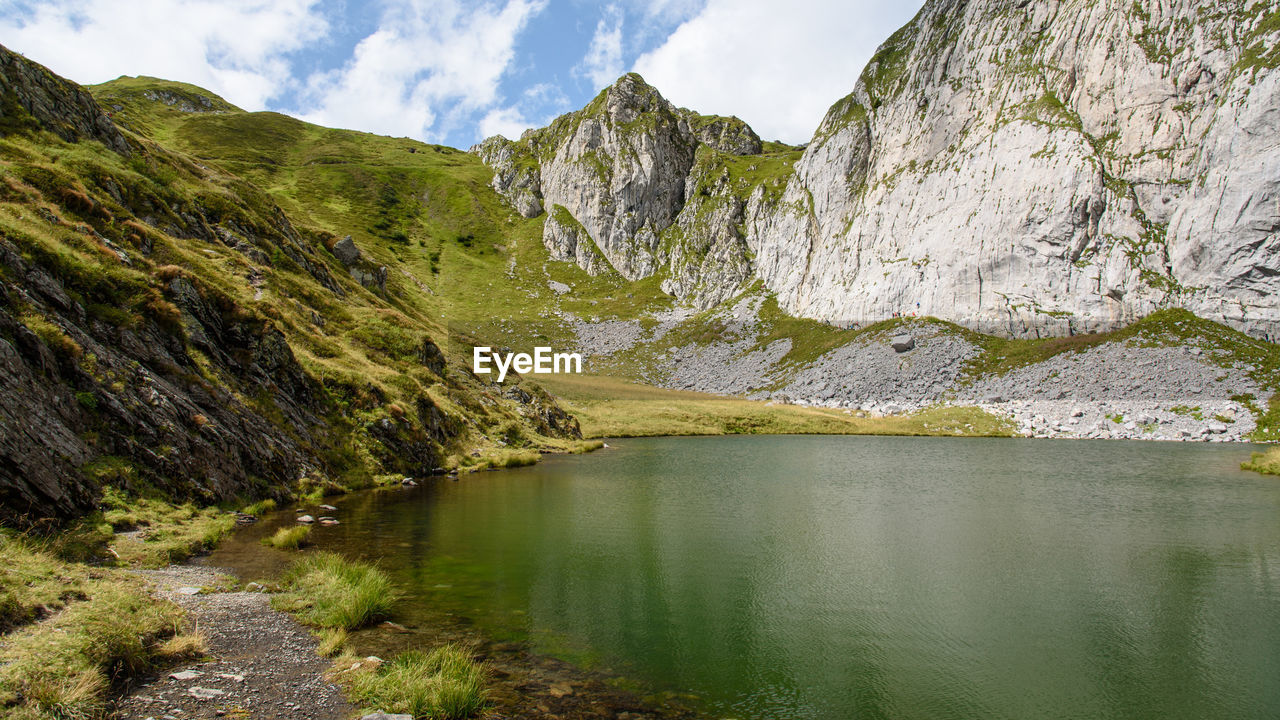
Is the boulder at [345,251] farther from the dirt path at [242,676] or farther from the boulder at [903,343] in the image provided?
the boulder at [903,343]

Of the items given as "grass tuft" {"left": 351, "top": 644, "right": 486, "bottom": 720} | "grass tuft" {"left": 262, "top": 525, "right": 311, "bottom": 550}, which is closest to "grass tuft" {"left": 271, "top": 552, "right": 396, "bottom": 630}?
"grass tuft" {"left": 351, "top": 644, "right": 486, "bottom": 720}

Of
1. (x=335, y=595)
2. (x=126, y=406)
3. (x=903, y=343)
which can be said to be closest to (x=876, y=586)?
(x=335, y=595)

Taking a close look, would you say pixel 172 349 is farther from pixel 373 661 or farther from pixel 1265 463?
pixel 1265 463

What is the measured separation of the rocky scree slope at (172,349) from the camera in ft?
70.7

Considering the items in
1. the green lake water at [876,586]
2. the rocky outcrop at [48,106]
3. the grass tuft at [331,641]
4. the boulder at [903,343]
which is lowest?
the green lake water at [876,586]

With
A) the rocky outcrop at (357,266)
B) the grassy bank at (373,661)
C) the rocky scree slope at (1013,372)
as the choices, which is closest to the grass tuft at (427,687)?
the grassy bank at (373,661)

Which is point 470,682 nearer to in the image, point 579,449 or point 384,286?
point 579,449

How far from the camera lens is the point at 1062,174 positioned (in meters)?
101

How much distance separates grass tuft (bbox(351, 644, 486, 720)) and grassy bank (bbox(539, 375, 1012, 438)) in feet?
227

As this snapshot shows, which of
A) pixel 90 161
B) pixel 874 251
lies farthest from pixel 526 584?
pixel 874 251

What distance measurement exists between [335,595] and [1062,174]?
396ft

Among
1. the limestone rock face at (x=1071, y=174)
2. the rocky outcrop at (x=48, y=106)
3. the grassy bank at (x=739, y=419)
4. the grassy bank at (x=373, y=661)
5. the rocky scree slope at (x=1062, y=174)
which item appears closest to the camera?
the grassy bank at (x=373, y=661)

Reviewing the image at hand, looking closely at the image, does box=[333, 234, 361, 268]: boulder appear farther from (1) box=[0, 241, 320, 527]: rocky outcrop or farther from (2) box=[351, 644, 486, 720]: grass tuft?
(2) box=[351, 644, 486, 720]: grass tuft

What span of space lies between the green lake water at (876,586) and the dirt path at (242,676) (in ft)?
12.1
